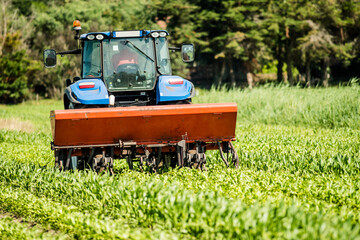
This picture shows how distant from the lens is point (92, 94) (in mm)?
7344

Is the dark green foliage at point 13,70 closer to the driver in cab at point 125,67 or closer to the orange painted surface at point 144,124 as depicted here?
the driver in cab at point 125,67

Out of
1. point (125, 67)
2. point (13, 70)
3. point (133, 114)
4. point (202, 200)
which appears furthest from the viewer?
point (13, 70)

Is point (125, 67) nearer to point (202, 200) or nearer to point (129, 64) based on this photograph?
point (129, 64)

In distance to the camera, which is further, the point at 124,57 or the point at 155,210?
the point at 124,57

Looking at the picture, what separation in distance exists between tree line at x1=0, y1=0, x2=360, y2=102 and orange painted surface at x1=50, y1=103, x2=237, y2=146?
32362 mm

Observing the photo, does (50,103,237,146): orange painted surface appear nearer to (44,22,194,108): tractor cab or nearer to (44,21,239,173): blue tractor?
(44,21,239,173): blue tractor

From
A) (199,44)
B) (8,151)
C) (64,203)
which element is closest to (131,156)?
(64,203)

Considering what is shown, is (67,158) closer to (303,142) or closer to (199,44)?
(303,142)

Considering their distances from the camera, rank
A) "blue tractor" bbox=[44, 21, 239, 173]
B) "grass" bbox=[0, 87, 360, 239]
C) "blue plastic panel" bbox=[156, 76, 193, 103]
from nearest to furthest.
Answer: "grass" bbox=[0, 87, 360, 239] < "blue tractor" bbox=[44, 21, 239, 173] < "blue plastic panel" bbox=[156, 76, 193, 103]

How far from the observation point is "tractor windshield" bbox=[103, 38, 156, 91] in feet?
26.0

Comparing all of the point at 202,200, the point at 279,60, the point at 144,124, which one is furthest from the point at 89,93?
the point at 279,60

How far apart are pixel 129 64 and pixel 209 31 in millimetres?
38171

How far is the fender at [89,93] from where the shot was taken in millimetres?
7266

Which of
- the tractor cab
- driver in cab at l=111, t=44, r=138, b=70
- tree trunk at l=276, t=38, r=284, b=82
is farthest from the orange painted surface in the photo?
tree trunk at l=276, t=38, r=284, b=82
